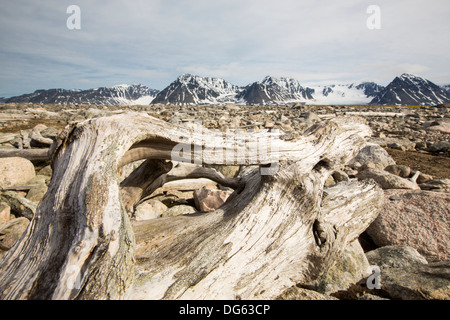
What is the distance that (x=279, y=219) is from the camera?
3.23 metres

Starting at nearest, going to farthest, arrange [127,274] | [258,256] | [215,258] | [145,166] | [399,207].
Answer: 1. [127,274]
2. [215,258]
3. [258,256]
4. [145,166]
5. [399,207]

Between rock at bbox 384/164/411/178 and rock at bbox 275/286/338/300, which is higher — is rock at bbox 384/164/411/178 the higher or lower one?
the higher one

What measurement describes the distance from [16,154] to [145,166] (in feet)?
20.6

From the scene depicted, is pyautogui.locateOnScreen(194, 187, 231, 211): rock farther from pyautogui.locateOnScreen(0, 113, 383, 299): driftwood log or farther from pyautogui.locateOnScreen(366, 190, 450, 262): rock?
pyautogui.locateOnScreen(366, 190, 450, 262): rock

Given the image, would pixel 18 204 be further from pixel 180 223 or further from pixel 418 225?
pixel 418 225

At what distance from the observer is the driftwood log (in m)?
2.20

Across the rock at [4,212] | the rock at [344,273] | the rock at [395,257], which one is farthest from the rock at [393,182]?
the rock at [4,212]

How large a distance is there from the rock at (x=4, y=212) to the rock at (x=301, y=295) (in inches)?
210

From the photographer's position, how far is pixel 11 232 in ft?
13.9

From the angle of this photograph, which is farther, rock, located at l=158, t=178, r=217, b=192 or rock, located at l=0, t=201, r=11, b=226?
rock, located at l=158, t=178, r=217, b=192

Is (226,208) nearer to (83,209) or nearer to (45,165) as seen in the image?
(83,209)

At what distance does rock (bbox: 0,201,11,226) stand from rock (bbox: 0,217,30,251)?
0.37 metres

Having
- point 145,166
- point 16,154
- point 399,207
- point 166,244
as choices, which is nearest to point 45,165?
point 16,154

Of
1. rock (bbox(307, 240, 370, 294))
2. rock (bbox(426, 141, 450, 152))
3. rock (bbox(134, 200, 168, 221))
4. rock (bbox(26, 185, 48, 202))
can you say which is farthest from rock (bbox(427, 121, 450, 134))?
rock (bbox(26, 185, 48, 202))
